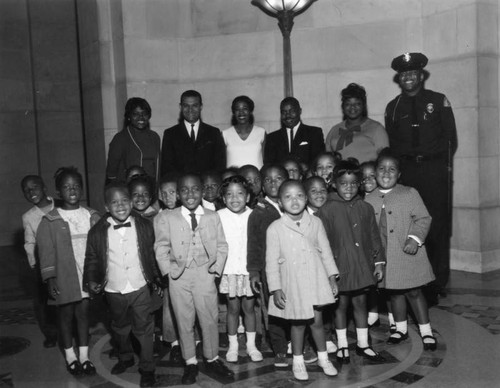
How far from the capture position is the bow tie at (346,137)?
552cm

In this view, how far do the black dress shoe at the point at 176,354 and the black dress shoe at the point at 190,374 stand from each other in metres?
0.39

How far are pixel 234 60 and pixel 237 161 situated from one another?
3.01 m

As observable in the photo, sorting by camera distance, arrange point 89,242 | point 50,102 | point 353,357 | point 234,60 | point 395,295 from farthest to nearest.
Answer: point 50,102, point 234,60, point 395,295, point 353,357, point 89,242

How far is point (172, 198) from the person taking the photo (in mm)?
4699

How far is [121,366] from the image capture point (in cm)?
430

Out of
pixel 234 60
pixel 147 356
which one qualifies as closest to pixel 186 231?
pixel 147 356

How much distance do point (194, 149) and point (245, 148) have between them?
1.73 ft

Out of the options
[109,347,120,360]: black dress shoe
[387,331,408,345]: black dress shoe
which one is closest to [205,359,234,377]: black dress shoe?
[109,347,120,360]: black dress shoe

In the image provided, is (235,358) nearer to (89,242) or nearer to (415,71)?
(89,242)

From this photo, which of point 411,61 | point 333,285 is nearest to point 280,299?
point 333,285

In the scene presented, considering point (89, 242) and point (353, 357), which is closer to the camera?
point (89, 242)

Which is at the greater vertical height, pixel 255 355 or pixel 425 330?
pixel 425 330

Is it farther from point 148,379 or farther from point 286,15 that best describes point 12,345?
point 286,15

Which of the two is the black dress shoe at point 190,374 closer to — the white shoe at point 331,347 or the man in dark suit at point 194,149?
the white shoe at point 331,347
